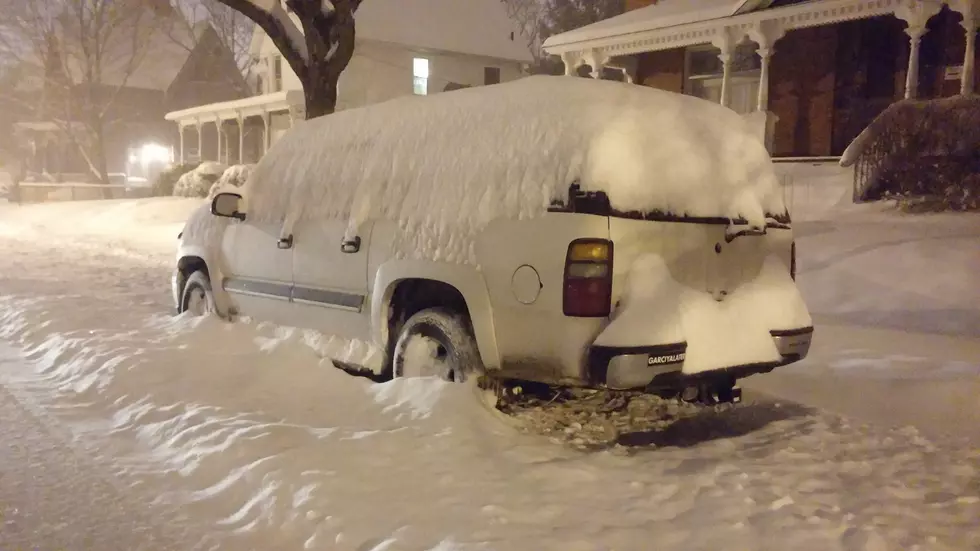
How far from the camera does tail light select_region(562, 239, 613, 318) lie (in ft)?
14.0

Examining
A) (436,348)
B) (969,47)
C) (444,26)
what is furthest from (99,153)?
(436,348)

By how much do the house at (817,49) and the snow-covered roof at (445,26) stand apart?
30.9 ft

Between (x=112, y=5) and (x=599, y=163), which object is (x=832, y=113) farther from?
(x=112, y=5)

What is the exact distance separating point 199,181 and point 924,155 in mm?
22103

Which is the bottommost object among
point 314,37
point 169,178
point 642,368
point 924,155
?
point 642,368

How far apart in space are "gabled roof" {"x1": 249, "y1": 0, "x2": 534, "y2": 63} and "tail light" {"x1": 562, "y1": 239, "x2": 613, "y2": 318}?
26558mm

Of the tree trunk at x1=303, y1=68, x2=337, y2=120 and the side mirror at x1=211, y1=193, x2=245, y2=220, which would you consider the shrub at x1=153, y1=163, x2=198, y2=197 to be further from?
the side mirror at x1=211, y1=193, x2=245, y2=220

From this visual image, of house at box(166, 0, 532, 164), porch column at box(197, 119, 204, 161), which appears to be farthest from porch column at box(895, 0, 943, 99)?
porch column at box(197, 119, 204, 161)

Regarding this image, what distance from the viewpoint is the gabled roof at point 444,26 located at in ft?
97.7

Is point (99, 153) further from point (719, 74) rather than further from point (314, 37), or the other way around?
point (314, 37)

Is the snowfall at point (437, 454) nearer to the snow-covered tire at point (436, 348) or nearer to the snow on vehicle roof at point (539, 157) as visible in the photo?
the snow-covered tire at point (436, 348)

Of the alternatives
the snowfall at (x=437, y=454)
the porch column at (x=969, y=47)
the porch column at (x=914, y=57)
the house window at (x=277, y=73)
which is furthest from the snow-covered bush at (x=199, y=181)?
the porch column at (x=969, y=47)

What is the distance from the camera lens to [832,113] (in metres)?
19.6

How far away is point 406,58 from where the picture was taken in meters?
30.5
